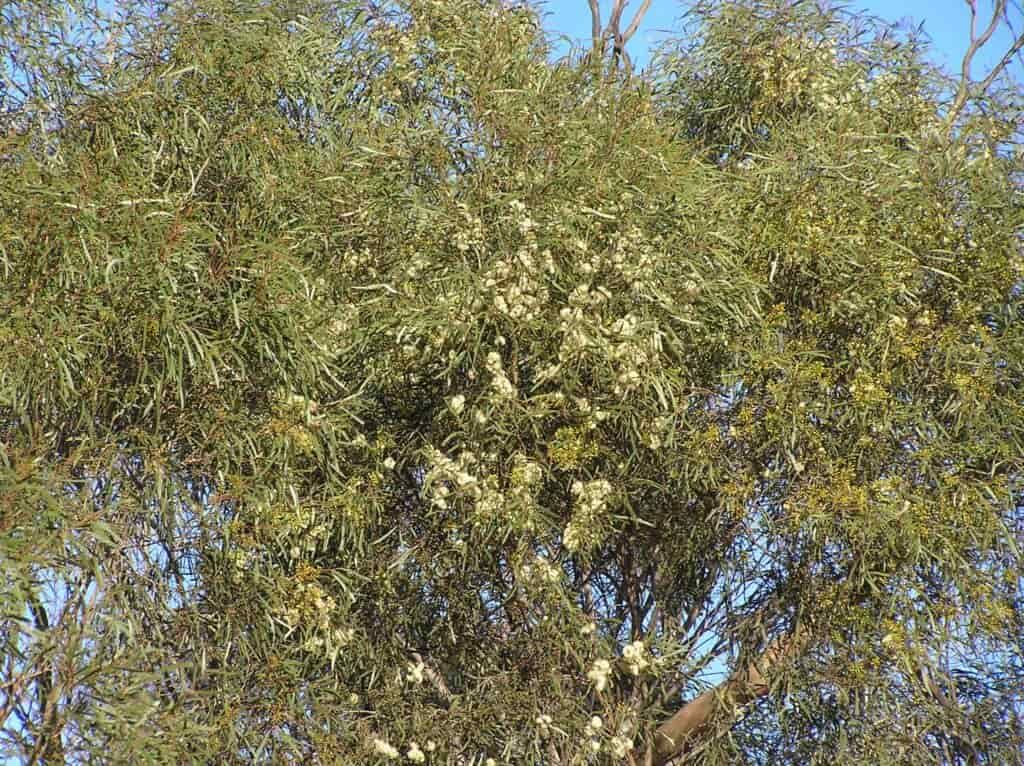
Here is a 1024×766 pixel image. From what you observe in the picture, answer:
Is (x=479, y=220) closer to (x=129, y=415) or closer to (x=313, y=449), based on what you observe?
(x=313, y=449)

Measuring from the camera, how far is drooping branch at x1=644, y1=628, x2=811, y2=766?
18.5ft

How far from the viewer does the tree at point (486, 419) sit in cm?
503

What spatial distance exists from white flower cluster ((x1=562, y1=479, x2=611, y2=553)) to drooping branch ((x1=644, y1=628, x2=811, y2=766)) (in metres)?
0.92

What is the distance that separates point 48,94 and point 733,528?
3.26 m

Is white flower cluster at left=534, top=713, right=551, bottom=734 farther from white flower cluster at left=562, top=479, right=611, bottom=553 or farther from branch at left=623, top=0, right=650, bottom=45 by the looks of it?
branch at left=623, top=0, right=650, bottom=45

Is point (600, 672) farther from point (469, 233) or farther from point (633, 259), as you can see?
point (469, 233)

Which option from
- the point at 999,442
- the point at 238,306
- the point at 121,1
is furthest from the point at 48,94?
the point at 999,442

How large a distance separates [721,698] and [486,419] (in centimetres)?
147

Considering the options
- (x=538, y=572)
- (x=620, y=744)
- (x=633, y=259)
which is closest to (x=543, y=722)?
(x=620, y=744)

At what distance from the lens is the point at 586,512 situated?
5.08 meters

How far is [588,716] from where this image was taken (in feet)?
17.9

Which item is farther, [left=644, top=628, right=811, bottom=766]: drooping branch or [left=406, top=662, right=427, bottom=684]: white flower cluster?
[left=644, top=628, right=811, bottom=766]: drooping branch

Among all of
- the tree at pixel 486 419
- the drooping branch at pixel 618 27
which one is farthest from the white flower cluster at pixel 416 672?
the drooping branch at pixel 618 27

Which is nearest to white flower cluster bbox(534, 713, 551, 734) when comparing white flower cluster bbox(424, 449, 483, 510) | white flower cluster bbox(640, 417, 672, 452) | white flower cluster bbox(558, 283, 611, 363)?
white flower cluster bbox(424, 449, 483, 510)
